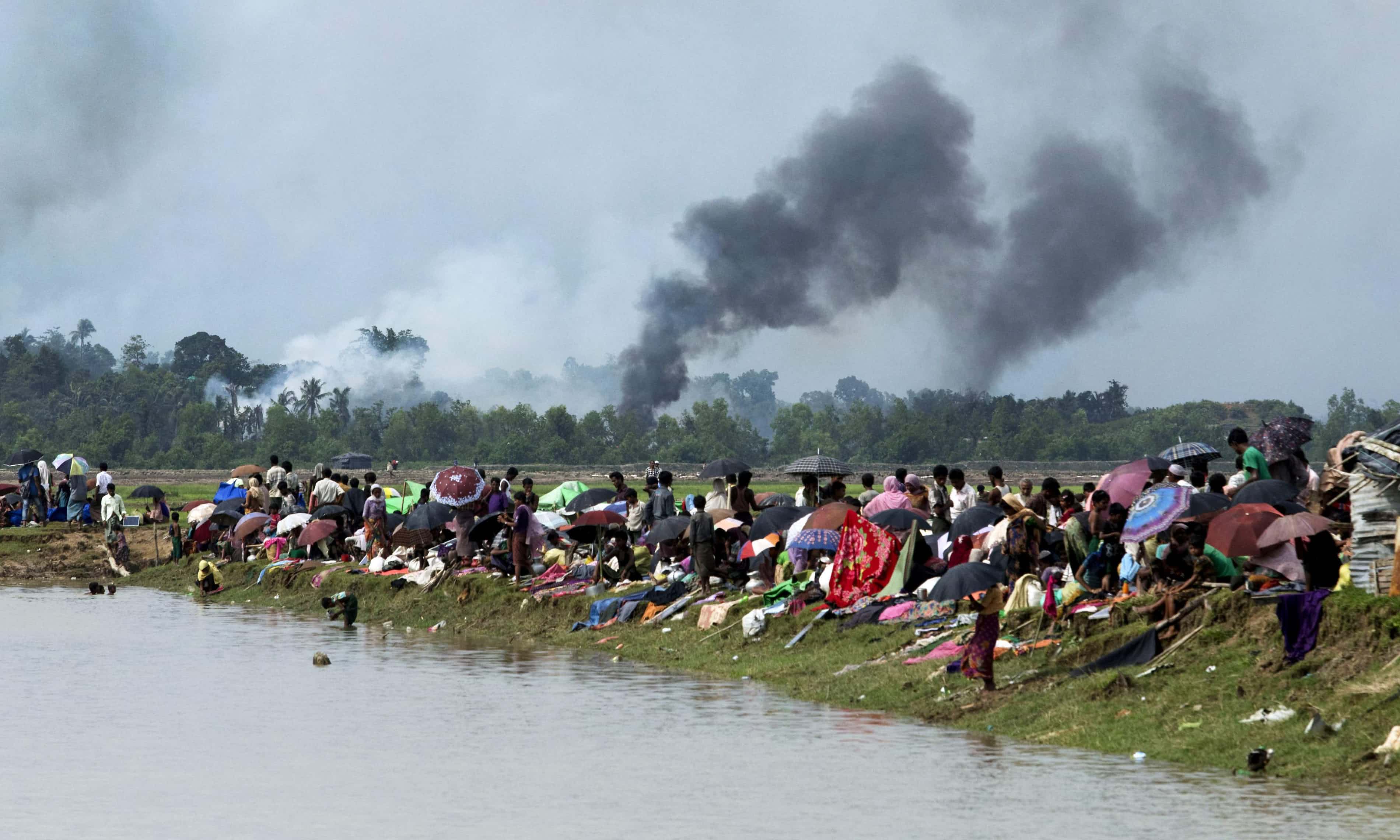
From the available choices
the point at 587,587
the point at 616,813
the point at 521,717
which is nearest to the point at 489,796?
the point at 616,813

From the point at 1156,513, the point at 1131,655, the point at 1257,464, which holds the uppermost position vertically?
the point at 1257,464

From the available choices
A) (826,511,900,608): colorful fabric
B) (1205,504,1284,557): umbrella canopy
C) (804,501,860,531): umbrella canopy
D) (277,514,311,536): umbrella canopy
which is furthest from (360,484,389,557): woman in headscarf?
(1205,504,1284,557): umbrella canopy

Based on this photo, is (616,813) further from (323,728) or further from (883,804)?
(323,728)

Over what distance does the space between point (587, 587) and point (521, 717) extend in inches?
324

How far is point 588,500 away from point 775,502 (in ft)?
16.9

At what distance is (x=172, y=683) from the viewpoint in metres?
22.1

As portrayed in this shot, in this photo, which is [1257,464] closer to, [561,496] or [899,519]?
[899,519]

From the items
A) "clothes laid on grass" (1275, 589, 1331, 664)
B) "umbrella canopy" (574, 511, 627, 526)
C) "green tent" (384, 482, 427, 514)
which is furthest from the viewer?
"green tent" (384, 482, 427, 514)

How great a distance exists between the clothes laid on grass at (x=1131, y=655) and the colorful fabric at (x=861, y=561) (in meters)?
5.09

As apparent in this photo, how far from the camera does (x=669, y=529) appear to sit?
2522 cm

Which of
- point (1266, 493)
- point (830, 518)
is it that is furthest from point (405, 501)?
point (1266, 493)

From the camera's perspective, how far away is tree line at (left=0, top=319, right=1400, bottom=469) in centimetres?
10869

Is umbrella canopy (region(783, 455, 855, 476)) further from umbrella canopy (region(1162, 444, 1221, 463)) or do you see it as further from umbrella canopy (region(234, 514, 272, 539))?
umbrella canopy (region(234, 514, 272, 539))

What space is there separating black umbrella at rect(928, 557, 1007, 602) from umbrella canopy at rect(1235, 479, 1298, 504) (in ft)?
9.17
